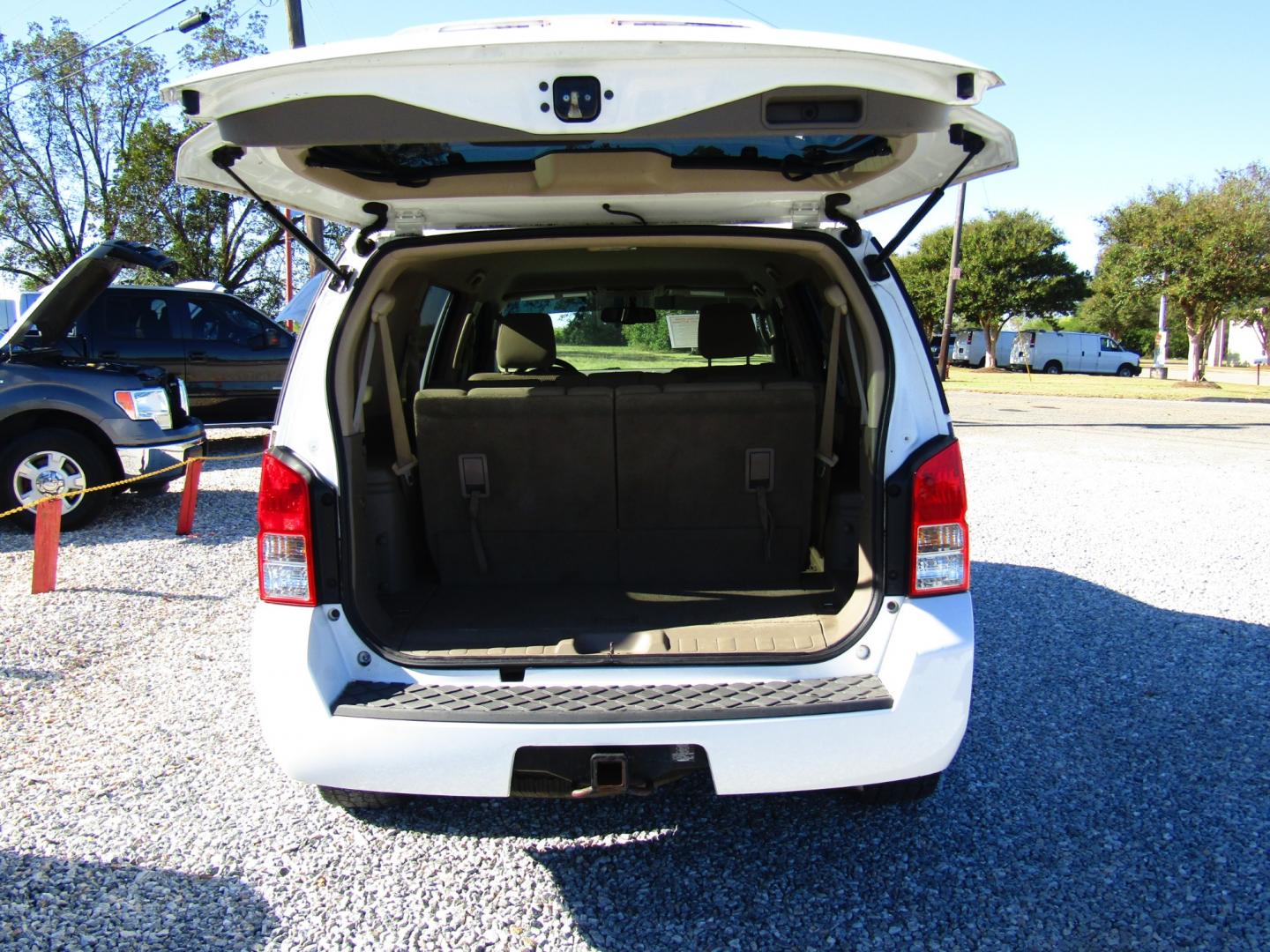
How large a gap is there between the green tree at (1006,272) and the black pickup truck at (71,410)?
112 ft

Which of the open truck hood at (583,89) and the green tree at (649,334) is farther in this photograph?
the green tree at (649,334)

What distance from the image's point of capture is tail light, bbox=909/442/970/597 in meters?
2.32

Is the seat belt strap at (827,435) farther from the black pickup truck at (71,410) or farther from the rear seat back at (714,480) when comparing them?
the black pickup truck at (71,410)

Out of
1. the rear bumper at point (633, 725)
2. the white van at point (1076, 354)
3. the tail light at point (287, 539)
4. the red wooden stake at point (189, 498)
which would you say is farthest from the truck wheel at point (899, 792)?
the white van at point (1076, 354)

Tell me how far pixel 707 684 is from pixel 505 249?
1.44 m

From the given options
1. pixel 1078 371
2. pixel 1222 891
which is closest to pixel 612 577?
pixel 1222 891

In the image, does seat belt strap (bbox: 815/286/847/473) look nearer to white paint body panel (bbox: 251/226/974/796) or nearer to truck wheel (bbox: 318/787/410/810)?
white paint body panel (bbox: 251/226/974/796)

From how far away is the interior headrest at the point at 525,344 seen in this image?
3.80 m

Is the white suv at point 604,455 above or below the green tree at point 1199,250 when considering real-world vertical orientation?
below

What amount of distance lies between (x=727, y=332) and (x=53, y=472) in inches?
211

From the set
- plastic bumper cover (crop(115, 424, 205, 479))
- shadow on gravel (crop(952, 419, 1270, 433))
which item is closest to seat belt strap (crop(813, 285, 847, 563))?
plastic bumper cover (crop(115, 424, 205, 479))

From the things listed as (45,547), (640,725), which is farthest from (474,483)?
(45,547)

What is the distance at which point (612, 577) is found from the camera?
3.22m

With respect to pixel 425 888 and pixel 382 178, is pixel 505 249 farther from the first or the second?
pixel 425 888
